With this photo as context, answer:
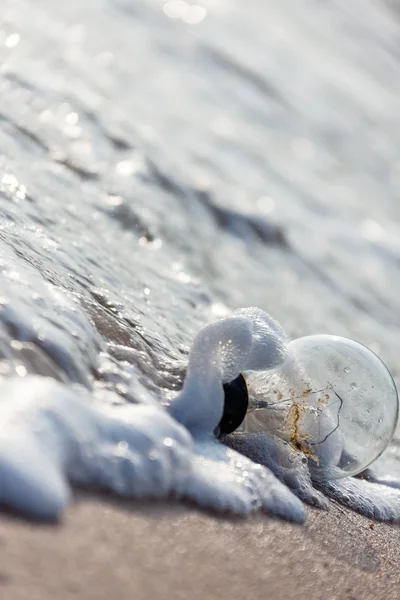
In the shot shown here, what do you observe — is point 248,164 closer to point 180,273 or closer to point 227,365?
point 180,273

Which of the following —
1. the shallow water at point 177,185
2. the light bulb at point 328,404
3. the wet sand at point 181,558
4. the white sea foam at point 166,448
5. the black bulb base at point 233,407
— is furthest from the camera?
the shallow water at point 177,185

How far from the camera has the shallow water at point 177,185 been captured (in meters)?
2.65

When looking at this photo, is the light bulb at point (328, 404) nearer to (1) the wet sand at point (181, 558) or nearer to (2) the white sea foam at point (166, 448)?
(2) the white sea foam at point (166, 448)

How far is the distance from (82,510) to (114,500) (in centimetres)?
13

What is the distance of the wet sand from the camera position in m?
1.40

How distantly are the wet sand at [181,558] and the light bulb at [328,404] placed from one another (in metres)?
0.23

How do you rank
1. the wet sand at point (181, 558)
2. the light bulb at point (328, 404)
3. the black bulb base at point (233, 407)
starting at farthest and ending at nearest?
the light bulb at point (328, 404), the black bulb base at point (233, 407), the wet sand at point (181, 558)

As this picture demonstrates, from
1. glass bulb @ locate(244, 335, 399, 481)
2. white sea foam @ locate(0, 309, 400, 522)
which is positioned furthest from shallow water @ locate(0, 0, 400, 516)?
glass bulb @ locate(244, 335, 399, 481)

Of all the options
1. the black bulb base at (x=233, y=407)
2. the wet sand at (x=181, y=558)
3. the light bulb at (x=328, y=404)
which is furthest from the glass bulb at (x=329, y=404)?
the wet sand at (x=181, y=558)

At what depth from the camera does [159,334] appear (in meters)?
3.04

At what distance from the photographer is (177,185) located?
220 inches

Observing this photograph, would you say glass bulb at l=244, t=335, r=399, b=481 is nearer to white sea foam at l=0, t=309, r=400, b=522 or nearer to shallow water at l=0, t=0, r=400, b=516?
white sea foam at l=0, t=309, r=400, b=522

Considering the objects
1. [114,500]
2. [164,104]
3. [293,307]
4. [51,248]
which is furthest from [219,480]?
[164,104]

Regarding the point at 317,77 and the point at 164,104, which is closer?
the point at 164,104
